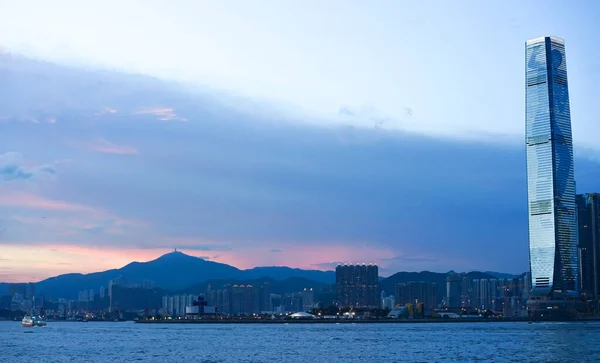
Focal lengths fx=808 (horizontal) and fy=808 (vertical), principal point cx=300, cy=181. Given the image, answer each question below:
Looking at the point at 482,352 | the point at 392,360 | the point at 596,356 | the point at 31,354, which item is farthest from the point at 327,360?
the point at 31,354

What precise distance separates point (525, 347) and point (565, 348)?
5.43 metres

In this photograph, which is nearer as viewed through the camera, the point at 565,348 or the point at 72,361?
the point at 72,361

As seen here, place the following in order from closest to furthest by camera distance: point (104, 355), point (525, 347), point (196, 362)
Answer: point (196, 362)
point (104, 355)
point (525, 347)

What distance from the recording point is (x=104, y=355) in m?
87.7

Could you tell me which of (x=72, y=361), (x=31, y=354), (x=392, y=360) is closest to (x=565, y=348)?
(x=392, y=360)

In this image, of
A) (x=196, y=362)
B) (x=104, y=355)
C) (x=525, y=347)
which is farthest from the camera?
(x=525, y=347)

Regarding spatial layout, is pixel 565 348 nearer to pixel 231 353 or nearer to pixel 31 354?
pixel 231 353

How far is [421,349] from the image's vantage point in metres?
98.0

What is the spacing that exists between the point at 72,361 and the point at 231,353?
64.2 ft

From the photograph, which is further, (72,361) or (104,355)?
(104,355)

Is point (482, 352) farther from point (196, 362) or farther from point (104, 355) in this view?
point (104, 355)

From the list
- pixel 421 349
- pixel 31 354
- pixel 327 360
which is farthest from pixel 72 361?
pixel 421 349

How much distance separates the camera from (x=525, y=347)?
3784 inches

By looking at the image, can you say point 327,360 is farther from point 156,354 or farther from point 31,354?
point 31,354
